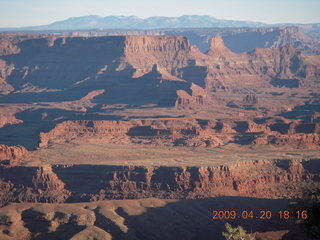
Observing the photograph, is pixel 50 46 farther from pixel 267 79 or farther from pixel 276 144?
pixel 276 144

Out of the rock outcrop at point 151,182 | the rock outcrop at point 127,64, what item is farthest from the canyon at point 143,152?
the rock outcrop at point 127,64

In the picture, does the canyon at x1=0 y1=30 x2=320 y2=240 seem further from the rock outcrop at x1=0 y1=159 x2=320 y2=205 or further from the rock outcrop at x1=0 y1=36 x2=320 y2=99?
the rock outcrop at x1=0 y1=36 x2=320 y2=99

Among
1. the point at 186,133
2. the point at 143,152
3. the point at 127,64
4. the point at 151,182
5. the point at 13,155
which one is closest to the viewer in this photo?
the point at 151,182

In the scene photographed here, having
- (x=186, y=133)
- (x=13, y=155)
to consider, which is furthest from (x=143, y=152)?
(x=13, y=155)

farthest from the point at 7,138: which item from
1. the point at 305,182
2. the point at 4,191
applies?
the point at 305,182

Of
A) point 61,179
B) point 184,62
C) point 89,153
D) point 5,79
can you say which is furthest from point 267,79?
point 61,179

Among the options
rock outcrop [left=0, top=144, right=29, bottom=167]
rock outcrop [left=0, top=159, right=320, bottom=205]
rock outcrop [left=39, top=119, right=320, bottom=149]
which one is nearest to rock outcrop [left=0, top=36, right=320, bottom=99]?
rock outcrop [left=39, top=119, right=320, bottom=149]

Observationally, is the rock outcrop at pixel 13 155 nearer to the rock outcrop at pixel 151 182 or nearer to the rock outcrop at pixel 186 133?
the rock outcrop at pixel 151 182

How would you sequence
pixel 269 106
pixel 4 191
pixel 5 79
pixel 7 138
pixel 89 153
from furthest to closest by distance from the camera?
pixel 5 79 → pixel 269 106 → pixel 7 138 → pixel 89 153 → pixel 4 191

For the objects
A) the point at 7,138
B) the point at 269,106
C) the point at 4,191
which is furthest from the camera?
the point at 269,106

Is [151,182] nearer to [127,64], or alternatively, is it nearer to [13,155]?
[13,155]

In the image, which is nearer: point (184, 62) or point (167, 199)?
point (167, 199)
